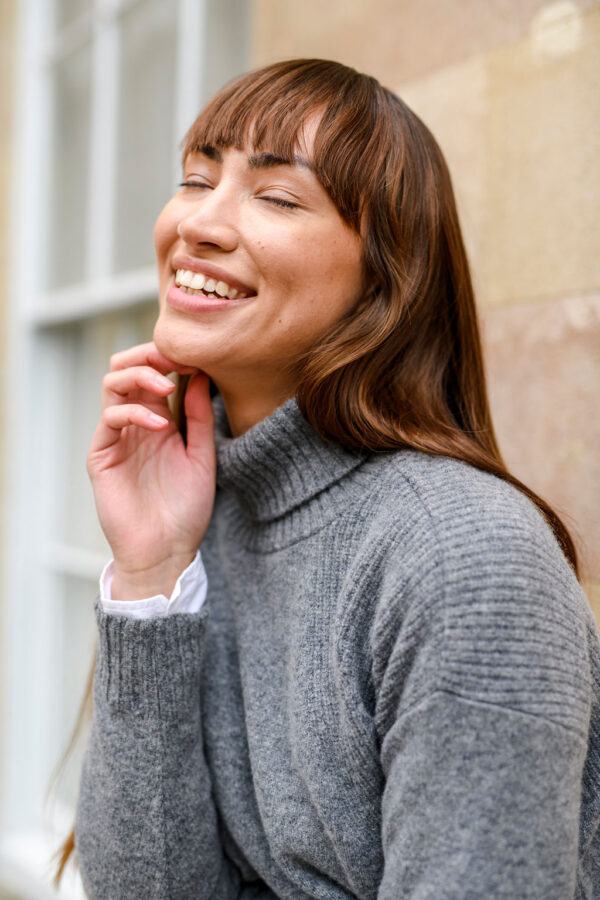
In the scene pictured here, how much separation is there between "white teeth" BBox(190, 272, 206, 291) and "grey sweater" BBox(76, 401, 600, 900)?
20 cm

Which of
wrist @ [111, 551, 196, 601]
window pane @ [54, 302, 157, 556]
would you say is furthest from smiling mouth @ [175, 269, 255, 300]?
window pane @ [54, 302, 157, 556]

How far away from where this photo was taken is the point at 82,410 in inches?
113

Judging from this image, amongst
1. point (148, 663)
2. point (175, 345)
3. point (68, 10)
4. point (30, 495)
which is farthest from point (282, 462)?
point (68, 10)

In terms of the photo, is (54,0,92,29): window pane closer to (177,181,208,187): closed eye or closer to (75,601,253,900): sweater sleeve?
(177,181,208,187): closed eye

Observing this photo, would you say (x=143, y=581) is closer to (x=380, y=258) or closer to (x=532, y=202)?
(x=380, y=258)

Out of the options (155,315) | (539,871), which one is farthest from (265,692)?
(155,315)

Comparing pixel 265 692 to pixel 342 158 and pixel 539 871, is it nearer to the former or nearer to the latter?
pixel 539 871

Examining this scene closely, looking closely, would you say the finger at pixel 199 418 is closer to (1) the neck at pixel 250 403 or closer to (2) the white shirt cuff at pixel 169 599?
(1) the neck at pixel 250 403

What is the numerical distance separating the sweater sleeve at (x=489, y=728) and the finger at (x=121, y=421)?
1.53ft

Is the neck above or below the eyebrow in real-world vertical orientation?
below

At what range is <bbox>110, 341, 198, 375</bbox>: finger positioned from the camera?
48.4 inches

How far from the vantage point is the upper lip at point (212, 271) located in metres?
1.08

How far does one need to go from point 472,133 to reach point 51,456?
6.63 ft

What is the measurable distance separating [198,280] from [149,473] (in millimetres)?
340
